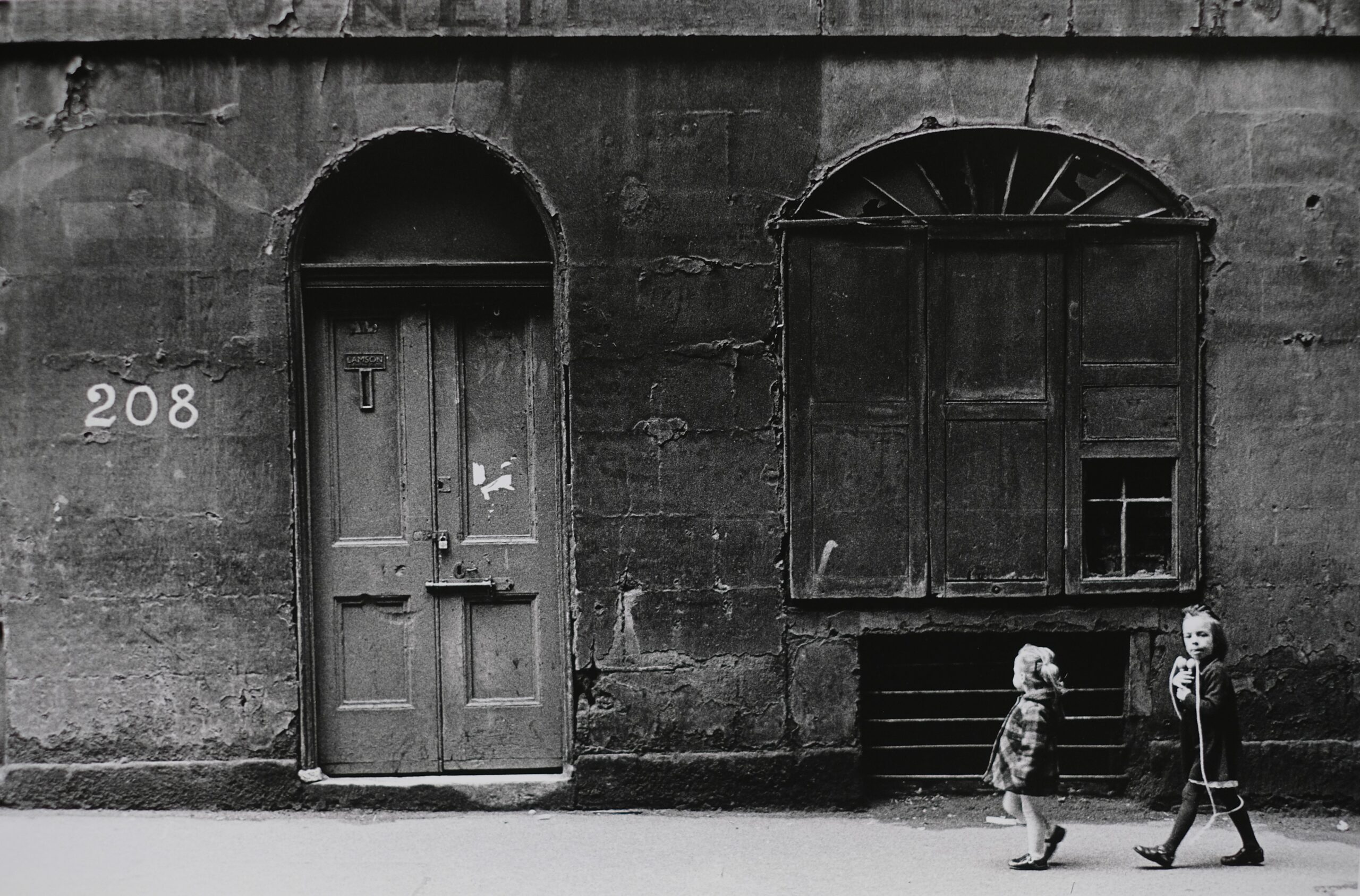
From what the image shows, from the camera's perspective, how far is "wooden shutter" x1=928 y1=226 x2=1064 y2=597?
5984 millimetres

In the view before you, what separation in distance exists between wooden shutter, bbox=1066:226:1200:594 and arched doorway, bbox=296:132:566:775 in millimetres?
2761

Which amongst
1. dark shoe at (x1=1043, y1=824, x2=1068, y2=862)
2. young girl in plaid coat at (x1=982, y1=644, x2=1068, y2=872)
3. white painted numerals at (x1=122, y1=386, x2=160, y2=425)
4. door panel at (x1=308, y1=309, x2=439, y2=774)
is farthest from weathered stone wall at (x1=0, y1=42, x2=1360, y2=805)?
dark shoe at (x1=1043, y1=824, x2=1068, y2=862)

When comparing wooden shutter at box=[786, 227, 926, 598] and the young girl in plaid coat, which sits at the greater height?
wooden shutter at box=[786, 227, 926, 598]

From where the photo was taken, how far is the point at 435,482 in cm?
620

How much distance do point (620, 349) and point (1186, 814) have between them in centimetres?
347

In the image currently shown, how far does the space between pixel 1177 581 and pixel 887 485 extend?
162cm

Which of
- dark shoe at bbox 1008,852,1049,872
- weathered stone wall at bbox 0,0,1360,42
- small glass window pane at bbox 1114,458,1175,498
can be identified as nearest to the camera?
dark shoe at bbox 1008,852,1049,872

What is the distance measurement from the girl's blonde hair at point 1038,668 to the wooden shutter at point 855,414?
1.01m

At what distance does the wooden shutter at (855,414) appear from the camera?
5.97 m

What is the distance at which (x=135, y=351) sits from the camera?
5.95m

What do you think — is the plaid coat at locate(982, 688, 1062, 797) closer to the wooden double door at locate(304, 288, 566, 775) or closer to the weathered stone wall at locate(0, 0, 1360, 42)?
the wooden double door at locate(304, 288, 566, 775)

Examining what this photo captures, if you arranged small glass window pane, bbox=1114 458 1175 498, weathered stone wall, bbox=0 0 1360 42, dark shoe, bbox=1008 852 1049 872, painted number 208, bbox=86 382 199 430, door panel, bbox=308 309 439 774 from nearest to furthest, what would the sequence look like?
dark shoe, bbox=1008 852 1049 872, weathered stone wall, bbox=0 0 1360 42, painted number 208, bbox=86 382 199 430, small glass window pane, bbox=1114 458 1175 498, door panel, bbox=308 309 439 774

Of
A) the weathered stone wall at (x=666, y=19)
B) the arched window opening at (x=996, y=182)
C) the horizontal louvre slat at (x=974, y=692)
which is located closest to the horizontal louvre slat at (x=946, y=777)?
the horizontal louvre slat at (x=974, y=692)

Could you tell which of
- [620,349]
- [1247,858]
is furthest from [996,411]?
[1247,858]
